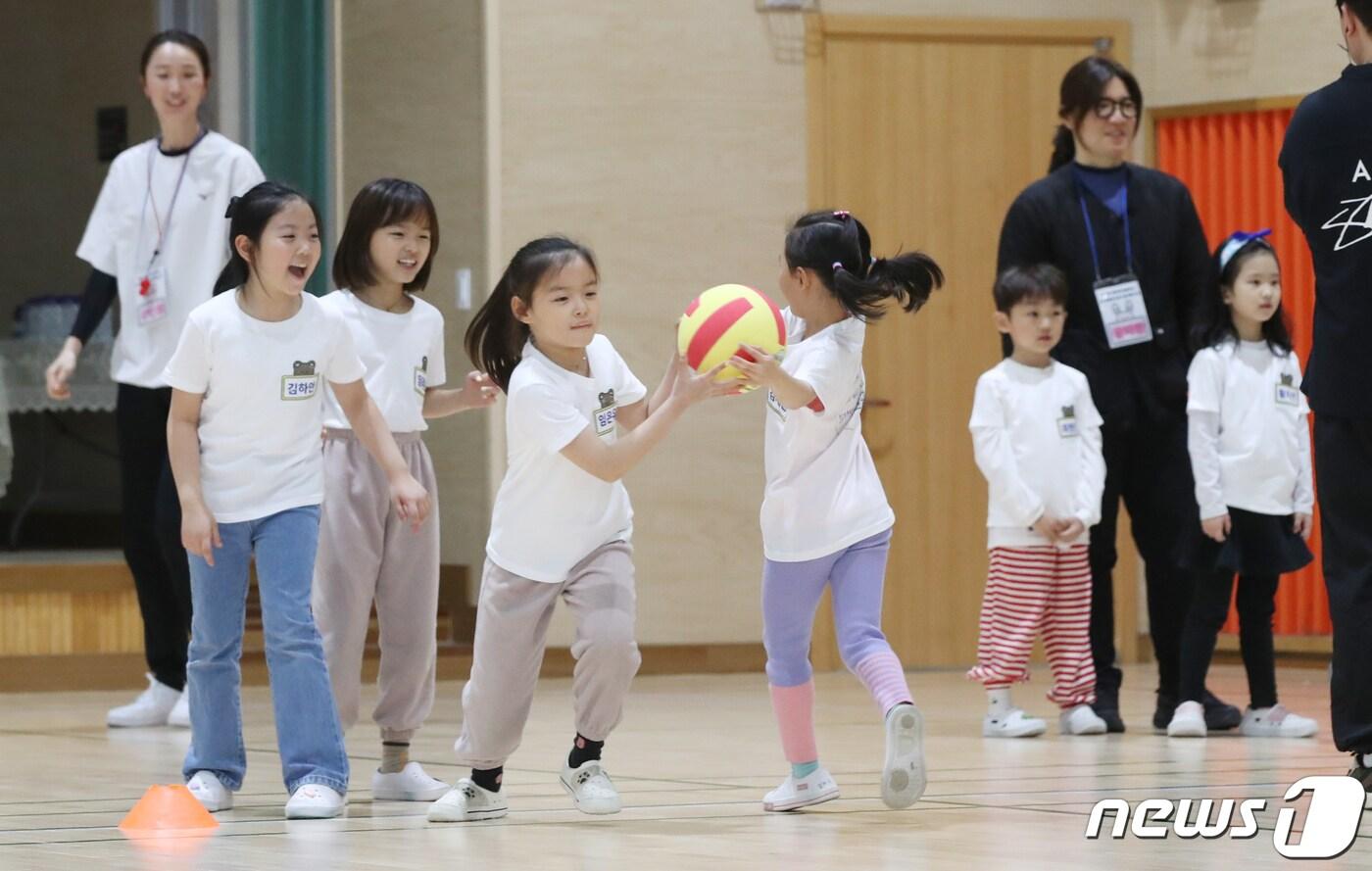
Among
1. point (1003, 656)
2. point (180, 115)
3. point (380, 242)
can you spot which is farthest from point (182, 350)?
point (1003, 656)

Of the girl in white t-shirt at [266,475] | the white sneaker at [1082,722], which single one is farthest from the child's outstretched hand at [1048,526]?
the girl in white t-shirt at [266,475]

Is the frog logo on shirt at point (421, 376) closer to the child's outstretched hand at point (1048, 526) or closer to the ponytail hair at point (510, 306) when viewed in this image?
the ponytail hair at point (510, 306)

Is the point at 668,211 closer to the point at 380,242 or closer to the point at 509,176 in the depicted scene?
the point at 509,176

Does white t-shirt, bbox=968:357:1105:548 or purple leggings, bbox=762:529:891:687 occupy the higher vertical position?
white t-shirt, bbox=968:357:1105:548

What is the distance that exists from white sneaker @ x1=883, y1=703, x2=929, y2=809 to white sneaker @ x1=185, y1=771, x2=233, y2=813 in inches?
52.9

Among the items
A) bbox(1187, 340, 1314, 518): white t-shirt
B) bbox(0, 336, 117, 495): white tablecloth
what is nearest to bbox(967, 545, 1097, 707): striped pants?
bbox(1187, 340, 1314, 518): white t-shirt

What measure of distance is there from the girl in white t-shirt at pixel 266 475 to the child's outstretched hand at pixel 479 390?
8.4 inches

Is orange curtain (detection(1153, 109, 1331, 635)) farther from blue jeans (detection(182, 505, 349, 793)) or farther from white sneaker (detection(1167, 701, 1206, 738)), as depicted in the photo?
blue jeans (detection(182, 505, 349, 793))

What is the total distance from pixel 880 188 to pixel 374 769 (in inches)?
160

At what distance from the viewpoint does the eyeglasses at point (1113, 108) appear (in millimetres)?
5840

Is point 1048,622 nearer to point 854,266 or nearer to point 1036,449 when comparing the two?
point 1036,449

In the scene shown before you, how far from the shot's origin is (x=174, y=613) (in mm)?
6309

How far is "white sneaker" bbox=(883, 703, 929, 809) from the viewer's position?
3.81m

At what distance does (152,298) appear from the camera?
20.4 ft
